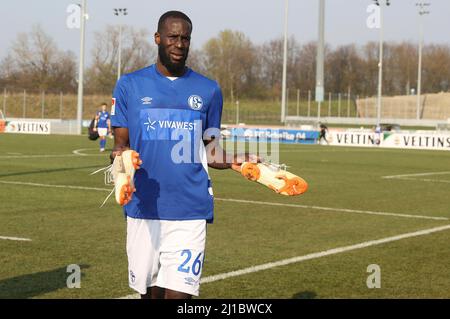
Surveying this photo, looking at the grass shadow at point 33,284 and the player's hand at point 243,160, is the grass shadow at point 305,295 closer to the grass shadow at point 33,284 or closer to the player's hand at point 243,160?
the grass shadow at point 33,284

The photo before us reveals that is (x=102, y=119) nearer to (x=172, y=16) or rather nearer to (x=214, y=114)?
(x=214, y=114)

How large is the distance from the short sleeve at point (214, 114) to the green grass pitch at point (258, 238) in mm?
2486

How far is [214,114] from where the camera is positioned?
557 centimetres

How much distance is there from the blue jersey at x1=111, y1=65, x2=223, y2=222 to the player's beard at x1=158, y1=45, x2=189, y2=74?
0.19 feet

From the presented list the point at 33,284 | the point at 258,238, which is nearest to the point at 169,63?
the point at 33,284

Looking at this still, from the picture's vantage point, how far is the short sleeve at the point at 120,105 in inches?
211

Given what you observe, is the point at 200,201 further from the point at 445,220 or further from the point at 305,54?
the point at 305,54

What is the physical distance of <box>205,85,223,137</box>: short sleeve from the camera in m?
5.52

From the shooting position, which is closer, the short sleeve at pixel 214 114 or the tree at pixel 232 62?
the short sleeve at pixel 214 114

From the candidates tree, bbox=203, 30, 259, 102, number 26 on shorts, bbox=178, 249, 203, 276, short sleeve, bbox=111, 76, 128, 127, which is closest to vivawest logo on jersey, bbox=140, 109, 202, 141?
short sleeve, bbox=111, 76, 128, 127

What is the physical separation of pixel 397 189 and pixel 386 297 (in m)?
12.1

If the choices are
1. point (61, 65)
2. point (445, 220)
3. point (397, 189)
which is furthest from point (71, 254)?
point (61, 65)

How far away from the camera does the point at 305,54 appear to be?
115m

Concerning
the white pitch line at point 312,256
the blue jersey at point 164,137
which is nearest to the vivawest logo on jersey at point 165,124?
the blue jersey at point 164,137
